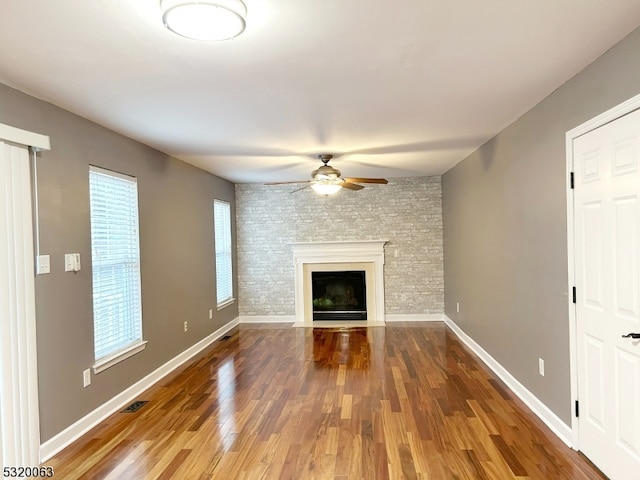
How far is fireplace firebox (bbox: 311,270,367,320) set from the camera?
23.6 ft

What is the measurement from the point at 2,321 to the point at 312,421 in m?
2.19

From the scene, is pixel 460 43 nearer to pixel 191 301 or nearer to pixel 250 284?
pixel 191 301

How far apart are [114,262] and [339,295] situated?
170 inches

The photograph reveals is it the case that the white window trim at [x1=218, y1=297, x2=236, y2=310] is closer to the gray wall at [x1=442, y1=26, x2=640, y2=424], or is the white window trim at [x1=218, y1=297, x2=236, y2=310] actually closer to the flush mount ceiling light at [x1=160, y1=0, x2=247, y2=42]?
the gray wall at [x1=442, y1=26, x2=640, y2=424]

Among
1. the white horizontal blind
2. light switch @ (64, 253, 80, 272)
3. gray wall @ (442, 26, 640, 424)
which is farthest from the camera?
the white horizontal blind

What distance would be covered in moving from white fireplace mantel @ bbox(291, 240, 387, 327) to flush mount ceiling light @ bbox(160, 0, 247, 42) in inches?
216

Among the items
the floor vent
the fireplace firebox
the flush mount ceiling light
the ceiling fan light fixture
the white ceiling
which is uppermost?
the white ceiling

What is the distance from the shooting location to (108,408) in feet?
11.2

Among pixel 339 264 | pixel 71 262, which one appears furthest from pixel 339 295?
pixel 71 262

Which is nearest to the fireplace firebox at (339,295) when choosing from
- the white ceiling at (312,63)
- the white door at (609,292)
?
the white ceiling at (312,63)

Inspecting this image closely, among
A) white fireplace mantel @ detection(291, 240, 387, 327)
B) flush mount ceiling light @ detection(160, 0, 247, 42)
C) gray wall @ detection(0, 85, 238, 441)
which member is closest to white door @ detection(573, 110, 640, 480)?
flush mount ceiling light @ detection(160, 0, 247, 42)

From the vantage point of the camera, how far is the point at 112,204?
12.0 ft

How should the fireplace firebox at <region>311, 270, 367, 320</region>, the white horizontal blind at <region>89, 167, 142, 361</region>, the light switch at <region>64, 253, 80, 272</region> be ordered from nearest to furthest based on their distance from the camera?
the light switch at <region>64, 253, 80, 272</region> → the white horizontal blind at <region>89, 167, 142, 361</region> → the fireplace firebox at <region>311, 270, 367, 320</region>

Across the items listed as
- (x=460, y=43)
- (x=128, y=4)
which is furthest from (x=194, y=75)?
(x=460, y=43)
